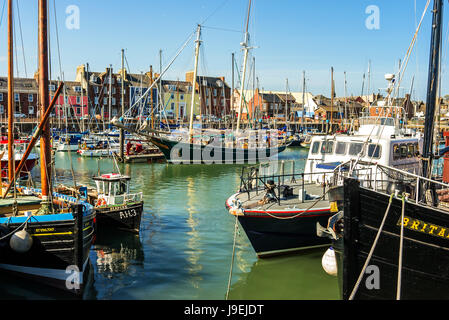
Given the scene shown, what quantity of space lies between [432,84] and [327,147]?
720 cm

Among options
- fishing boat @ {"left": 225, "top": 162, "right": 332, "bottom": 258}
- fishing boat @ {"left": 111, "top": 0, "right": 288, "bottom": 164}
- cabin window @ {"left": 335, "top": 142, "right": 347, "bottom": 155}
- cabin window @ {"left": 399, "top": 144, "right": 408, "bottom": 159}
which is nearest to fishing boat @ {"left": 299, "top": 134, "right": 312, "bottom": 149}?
fishing boat @ {"left": 111, "top": 0, "right": 288, "bottom": 164}

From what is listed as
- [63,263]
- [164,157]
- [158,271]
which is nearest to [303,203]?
[158,271]

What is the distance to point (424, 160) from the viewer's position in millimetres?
10805

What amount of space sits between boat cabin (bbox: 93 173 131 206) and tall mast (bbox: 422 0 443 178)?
1216 centimetres

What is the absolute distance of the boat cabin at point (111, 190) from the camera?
701 inches

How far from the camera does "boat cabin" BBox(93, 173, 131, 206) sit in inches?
701

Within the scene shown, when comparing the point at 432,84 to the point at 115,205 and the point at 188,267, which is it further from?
the point at 115,205

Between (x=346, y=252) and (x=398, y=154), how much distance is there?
8.88m

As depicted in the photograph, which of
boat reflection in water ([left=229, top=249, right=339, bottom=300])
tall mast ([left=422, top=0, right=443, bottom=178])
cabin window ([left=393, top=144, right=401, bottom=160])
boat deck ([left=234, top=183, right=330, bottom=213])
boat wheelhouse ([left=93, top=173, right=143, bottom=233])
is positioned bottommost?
boat reflection in water ([left=229, top=249, right=339, bottom=300])

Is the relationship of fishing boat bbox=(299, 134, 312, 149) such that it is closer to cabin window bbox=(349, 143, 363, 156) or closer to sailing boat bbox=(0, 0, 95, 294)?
cabin window bbox=(349, 143, 363, 156)

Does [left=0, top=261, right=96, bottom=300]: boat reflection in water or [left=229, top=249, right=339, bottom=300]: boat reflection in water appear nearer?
[left=0, top=261, right=96, bottom=300]: boat reflection in water

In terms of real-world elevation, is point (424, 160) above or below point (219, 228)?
above
